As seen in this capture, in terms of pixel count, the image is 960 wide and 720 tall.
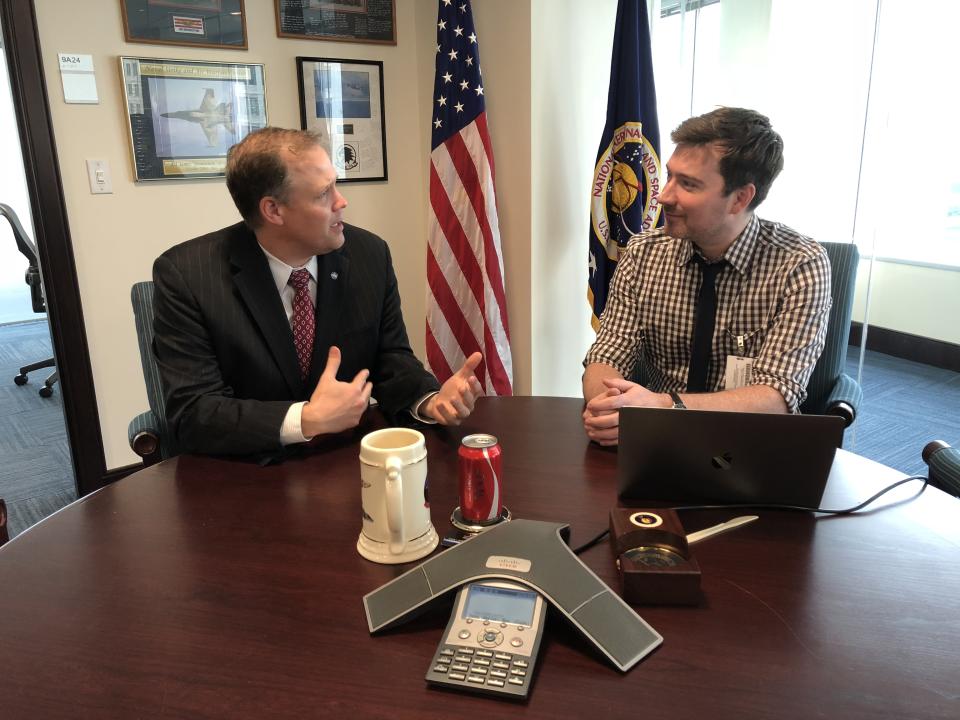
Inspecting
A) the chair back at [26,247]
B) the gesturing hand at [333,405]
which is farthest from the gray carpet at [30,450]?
the gesturing hand at [333,405]

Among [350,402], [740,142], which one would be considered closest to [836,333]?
[740,142]

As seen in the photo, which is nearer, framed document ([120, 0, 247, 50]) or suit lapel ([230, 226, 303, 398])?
suit lapel ([230, 226, 303, 398])

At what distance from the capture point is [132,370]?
118 inches

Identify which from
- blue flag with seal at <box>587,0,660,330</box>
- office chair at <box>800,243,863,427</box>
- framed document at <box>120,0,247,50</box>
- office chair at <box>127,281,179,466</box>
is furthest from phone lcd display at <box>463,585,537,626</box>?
framed document at <box>120,0,247,50</box>

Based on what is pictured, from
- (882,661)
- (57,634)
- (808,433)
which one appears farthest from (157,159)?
(882,661)

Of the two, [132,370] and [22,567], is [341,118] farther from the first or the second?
[22,567]

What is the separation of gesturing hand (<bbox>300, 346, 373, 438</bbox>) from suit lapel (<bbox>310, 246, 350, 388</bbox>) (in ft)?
0.94

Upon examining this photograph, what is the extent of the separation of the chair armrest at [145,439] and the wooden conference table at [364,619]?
1.36 ft

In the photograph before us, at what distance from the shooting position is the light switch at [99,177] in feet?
9.04

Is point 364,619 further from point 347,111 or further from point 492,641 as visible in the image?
point 347,111

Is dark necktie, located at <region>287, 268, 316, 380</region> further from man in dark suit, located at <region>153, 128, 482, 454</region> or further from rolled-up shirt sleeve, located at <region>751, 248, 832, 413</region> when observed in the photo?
rolled-up shirt sleeve, located at <region>751, 248, 832, 413</region>

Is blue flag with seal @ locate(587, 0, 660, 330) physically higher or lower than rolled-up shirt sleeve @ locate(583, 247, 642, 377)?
higher

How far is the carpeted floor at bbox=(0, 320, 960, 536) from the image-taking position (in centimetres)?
308

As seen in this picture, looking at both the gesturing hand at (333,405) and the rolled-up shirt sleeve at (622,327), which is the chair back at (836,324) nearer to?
the rolled-up shirt sleeve at (622,327)
